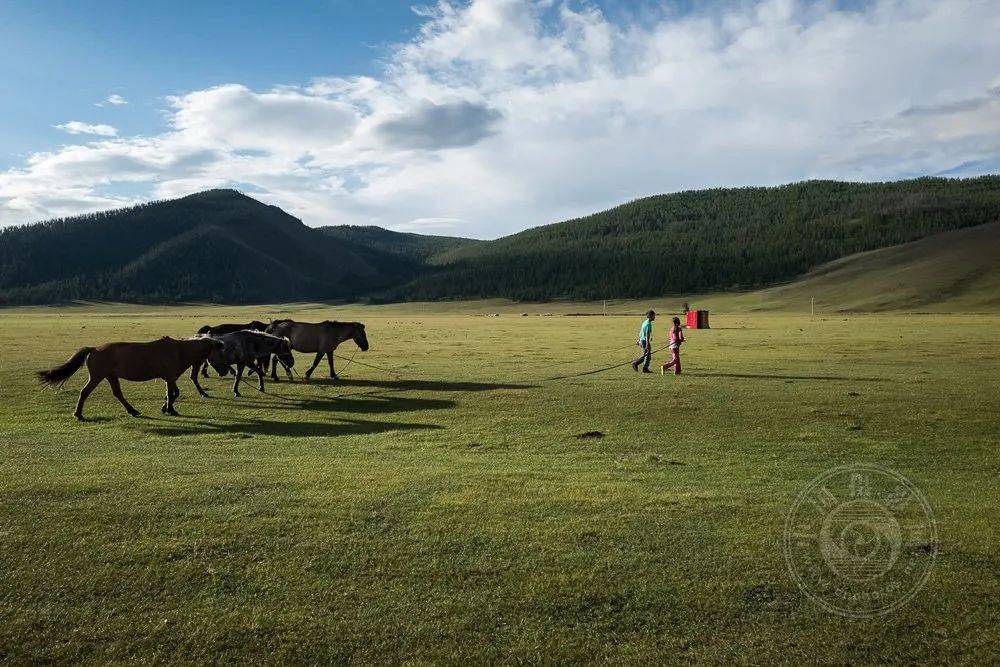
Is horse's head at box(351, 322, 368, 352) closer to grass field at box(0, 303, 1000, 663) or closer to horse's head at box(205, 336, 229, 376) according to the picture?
horse's head at box(205, 336, 229, 376)

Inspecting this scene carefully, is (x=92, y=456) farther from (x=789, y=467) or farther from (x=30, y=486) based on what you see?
(x=789, y=467)

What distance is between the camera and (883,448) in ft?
43.1

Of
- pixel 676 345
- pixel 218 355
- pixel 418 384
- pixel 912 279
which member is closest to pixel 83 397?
pixel 218 355

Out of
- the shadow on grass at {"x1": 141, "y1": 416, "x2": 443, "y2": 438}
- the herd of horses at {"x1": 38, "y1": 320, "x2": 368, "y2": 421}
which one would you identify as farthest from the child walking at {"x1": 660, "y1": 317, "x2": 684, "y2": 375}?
the herd of horses at {"x1": 38, "y1": 320, "x2": 368, "y2": 421}

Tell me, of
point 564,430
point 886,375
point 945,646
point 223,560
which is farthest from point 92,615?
point 886,375

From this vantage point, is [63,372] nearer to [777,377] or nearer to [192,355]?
[192,355]

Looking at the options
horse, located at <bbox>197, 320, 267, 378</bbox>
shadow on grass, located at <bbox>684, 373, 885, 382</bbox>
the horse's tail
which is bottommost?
shadow on grass, located at <bbox>684, 373, 885, 382</bbox>

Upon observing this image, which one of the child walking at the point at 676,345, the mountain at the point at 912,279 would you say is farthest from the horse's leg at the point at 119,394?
the mountain at the point at 912,279

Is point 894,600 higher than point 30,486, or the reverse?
point 30,486

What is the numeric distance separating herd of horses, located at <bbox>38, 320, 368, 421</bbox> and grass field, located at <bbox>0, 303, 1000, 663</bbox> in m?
1.02

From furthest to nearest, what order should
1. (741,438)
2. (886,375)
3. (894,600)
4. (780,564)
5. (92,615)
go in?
(886,375), (741,438), (780,564), (894,600), (92,615)

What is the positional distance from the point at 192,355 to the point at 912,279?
15702cm

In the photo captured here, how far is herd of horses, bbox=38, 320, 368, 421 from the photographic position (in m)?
16.9

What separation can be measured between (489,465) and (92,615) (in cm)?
678
